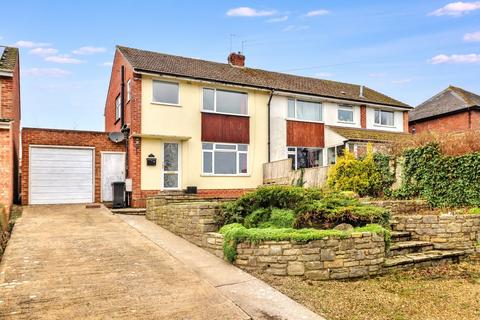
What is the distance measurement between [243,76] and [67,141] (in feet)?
27.7

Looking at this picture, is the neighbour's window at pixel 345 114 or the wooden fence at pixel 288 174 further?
the neighbour's window at pixel 345 114

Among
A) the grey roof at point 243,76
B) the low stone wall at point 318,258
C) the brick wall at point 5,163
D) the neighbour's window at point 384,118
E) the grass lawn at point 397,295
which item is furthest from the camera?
the neighbour's window at point 384,118

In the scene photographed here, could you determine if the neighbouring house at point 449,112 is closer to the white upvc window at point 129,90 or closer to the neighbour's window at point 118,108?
Answer: the white upvc window at point 129,90

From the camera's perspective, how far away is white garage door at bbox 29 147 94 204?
1339 centimetres

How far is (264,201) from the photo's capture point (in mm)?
8141

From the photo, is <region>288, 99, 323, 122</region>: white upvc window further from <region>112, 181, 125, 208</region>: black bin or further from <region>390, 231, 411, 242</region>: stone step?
<region>390, 231, 411, 242</region>: stone step

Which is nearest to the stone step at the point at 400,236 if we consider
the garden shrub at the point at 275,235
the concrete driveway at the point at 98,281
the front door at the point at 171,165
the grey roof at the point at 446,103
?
the garden shrub at the point at 275,235

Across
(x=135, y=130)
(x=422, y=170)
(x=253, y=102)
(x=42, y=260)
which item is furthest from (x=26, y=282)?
(x=253, y=102)

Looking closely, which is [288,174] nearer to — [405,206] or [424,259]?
[405,206]

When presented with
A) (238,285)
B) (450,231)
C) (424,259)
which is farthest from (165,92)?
(424,259)

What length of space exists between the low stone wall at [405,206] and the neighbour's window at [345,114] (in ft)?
30.3

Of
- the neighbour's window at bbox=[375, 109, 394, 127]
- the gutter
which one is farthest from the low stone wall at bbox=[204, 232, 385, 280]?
the neighbour's window at bbox=[375, 109, 394, 127]

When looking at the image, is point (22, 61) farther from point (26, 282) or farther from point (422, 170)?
point (422, 170)

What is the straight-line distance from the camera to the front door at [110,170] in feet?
47.2
